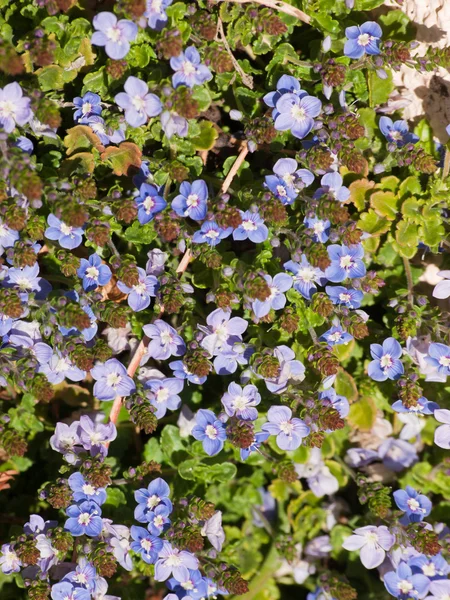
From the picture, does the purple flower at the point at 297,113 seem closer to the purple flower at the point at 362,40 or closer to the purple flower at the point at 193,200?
the purple flower at the point at 362,40

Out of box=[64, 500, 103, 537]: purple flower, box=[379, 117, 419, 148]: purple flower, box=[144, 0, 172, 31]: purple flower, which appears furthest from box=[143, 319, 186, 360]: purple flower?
box=[379, 117, 419, 148]: purple flower

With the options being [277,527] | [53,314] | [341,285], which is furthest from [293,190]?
[277,527]

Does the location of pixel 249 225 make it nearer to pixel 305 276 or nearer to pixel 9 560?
pixel 305 276

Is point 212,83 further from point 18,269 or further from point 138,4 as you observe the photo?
point 18,269

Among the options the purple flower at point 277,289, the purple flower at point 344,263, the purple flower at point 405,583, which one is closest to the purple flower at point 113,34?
the purple flower at point 277,289

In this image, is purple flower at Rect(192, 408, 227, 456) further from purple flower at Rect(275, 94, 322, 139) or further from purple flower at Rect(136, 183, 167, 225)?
purple flower at Rect(275, 94, 322, 139)

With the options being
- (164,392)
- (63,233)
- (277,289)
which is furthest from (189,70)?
(164,392)
